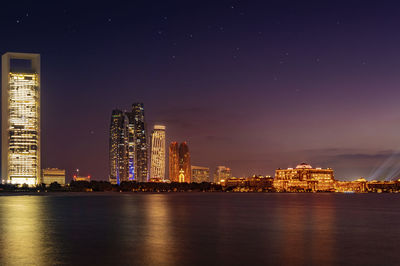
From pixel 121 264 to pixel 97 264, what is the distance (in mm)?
1232

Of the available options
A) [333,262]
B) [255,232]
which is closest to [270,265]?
[333,262]

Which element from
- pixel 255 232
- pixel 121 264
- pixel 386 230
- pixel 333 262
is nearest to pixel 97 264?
pixel 121 264

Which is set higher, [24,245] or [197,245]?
[24,245]

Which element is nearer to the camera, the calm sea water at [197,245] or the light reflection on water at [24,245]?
the light reflection on water at [24,245]

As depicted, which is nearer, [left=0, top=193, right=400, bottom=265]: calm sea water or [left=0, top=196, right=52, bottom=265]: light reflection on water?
[left=0, top=196, right=52, bottom=265]: light reflection on water

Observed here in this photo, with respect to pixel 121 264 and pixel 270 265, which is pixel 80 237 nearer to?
pixel 121 264

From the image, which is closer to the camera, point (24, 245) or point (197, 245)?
point (24, 245)

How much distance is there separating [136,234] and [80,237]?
445 centimetres

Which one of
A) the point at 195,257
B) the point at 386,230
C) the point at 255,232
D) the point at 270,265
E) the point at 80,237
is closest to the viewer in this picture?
the point at 270,265

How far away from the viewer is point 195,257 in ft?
86.0

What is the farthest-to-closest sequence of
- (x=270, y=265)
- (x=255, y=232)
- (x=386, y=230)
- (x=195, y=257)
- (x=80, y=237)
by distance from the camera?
(x=386, y=230)
(x=255, y=232)
(x=80, y=237)
(x=195, y=257)
(x=270, y=265)

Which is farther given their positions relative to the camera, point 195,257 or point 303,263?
point 195,257

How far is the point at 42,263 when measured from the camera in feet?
78.4

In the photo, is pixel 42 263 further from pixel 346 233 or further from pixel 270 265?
pixel 346 233
